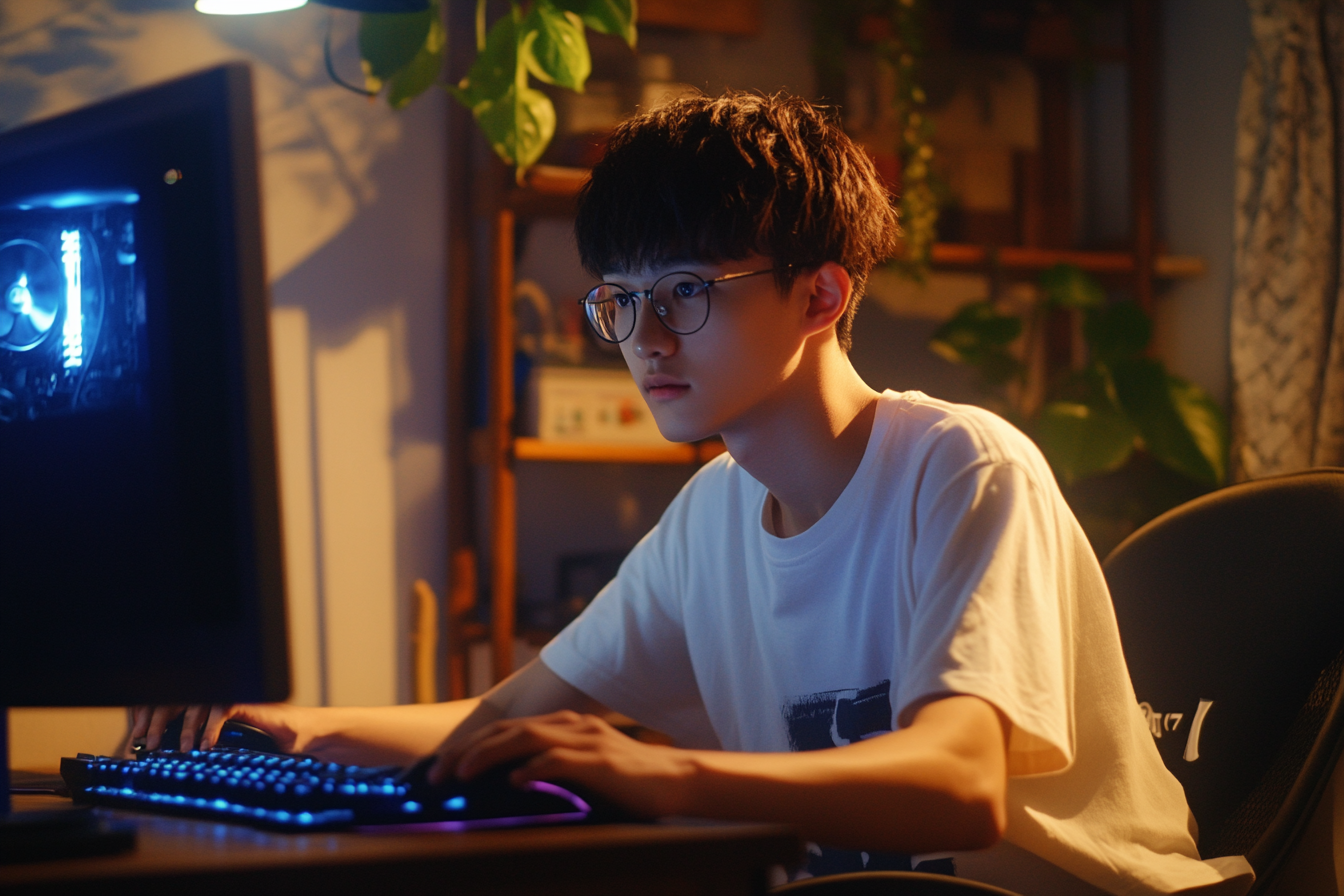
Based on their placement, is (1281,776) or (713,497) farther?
(713,497)

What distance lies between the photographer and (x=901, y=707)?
85 cm

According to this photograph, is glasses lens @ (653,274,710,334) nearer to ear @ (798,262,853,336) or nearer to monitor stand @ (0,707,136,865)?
ear @ (798,262,853,336)

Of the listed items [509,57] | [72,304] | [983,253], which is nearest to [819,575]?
[72,304]

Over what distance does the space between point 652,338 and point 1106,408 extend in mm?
Result: 1722

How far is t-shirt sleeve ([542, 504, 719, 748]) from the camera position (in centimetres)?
130

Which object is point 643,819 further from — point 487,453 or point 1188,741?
point 487,453

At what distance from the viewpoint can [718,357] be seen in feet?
3.59

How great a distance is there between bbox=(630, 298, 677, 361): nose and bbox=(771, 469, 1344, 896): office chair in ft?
1.93

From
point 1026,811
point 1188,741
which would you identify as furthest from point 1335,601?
point 1026,811

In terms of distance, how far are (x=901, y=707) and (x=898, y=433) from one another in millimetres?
325

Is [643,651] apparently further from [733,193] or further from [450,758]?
[450,758]

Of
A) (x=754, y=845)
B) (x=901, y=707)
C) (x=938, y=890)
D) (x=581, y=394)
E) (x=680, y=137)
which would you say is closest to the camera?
(x=754, y=845)

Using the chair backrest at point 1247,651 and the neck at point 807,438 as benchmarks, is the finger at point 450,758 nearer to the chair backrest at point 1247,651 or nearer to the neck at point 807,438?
the neck at point 807,438

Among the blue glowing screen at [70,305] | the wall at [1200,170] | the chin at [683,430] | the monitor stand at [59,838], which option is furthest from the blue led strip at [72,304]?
the wall at [1200,170]
